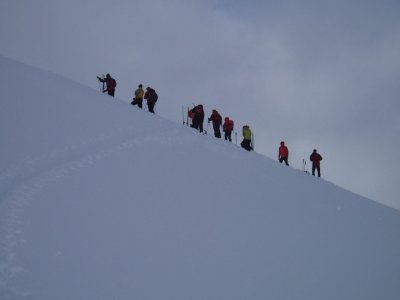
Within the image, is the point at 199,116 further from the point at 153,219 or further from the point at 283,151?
the point at 153,219

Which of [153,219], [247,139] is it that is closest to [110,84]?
[247,139]

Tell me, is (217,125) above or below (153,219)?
above

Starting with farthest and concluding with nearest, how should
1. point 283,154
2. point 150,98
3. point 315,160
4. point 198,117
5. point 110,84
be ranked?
1. point 315,160
2. point 283,154
3. point 110,84
4. point 150,98
5. point 198,117

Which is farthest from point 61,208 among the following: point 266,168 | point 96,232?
point 266,168

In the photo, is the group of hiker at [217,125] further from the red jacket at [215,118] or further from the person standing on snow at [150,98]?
the person standing on snow at [150,98]

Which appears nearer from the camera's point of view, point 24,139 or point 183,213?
point 183,213

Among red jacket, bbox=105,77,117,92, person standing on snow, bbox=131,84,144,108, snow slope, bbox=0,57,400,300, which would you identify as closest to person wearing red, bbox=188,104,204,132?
person standing on snow, bbox=131,84,144,108

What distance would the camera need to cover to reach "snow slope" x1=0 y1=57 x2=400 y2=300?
703 cm

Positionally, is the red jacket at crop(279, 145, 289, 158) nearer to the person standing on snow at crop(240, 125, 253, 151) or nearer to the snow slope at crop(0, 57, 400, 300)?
the person standing on snow at crop(240, 125, 253, 151)

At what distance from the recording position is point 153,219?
9039mm

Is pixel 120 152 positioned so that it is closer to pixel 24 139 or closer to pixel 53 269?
pixel 24 139

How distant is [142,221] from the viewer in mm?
8766

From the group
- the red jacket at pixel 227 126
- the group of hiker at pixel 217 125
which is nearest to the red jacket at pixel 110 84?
the group of hiker at pixel 217 125

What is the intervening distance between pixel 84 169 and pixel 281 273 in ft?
15.1
